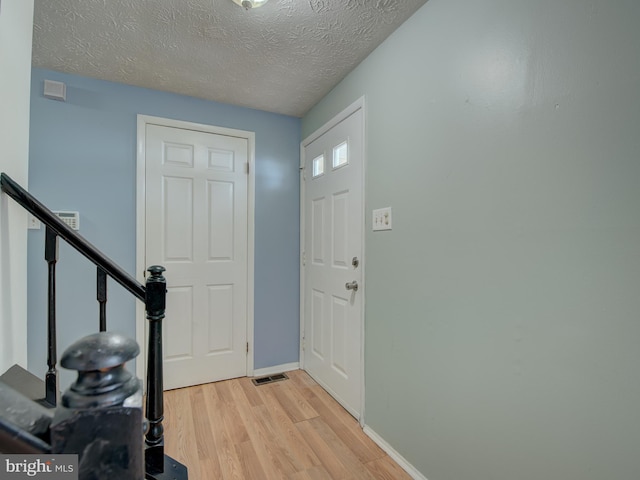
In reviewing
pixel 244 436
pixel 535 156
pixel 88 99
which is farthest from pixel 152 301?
pixel 88 99

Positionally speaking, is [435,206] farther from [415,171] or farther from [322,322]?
[322,322]

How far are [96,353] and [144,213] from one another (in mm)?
2259

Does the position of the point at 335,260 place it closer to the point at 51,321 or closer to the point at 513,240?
the point at 513,240

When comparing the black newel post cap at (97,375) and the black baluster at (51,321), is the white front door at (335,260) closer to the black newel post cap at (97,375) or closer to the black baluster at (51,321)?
the black baluster at (51,321)

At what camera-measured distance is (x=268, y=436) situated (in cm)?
184

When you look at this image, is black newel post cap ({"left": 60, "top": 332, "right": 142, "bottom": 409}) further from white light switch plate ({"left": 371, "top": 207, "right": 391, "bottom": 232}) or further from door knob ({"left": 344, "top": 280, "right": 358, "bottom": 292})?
door knob ({"left": 344, "top": 280, "right": 358, "bottom": 292})

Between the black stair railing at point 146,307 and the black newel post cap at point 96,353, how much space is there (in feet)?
2.65

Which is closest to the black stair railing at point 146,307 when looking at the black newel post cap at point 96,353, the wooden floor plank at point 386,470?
the black newel post cap at point 96,353

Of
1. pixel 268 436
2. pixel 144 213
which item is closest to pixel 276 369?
pixel 268 436

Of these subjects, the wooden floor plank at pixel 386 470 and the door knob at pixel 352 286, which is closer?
the wooden floor plank at pixel 386 470

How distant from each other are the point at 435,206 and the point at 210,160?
6.09 feet

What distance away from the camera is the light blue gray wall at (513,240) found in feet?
2.86

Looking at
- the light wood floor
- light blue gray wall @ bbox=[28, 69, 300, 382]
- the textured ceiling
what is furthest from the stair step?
the textured ceiling

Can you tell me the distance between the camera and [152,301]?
112cm
